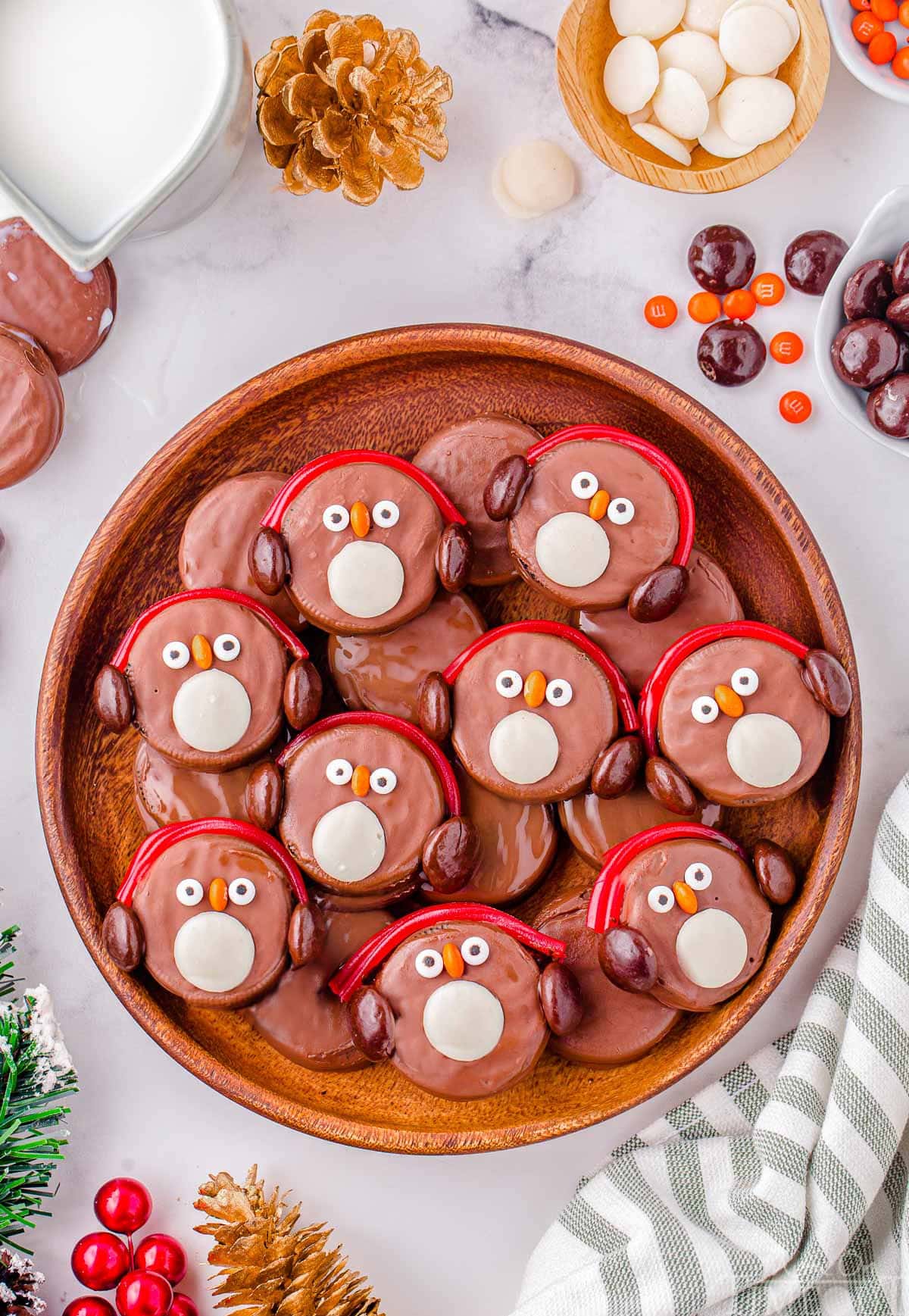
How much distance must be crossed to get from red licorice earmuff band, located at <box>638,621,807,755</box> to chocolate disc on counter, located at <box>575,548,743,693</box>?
0.03 m

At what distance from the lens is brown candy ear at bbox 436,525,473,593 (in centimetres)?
130

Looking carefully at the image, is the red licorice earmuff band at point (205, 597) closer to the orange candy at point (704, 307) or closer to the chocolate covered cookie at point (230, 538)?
the chocolate covered cookie at point (230, 538)

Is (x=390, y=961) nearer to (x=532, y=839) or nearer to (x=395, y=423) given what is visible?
(x=532, y=839)

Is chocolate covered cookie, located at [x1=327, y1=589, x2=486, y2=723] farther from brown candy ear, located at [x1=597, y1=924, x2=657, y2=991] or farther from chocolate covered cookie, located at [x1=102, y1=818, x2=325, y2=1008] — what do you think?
brown candy ear, located at [x1=597, y1=924, x2=657, y2=991]

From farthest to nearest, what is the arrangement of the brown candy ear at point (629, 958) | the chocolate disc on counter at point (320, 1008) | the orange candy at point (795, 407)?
the orange candy at point (795, 407)
the chocolate disc on counter at point (320, 1008)
the brown candy ear at point (629, 958)

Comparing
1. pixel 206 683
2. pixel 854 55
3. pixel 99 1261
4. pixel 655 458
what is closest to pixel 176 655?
pixel 206 683

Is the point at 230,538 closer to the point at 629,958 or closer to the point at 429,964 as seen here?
the point at 429,964

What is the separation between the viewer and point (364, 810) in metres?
1.30

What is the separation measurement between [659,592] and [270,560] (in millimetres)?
453

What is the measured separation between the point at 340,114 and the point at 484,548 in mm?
570

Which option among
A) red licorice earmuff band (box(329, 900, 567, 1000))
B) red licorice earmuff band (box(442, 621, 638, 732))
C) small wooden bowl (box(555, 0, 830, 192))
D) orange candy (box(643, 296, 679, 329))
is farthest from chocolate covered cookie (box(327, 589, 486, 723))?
small wooden bowl (box(555, 0, 830, 192))

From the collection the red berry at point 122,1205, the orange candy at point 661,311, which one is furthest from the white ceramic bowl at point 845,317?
the red berry at point 122,1205

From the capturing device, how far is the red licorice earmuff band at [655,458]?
1.34 m

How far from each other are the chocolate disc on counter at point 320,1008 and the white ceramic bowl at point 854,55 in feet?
4.01
